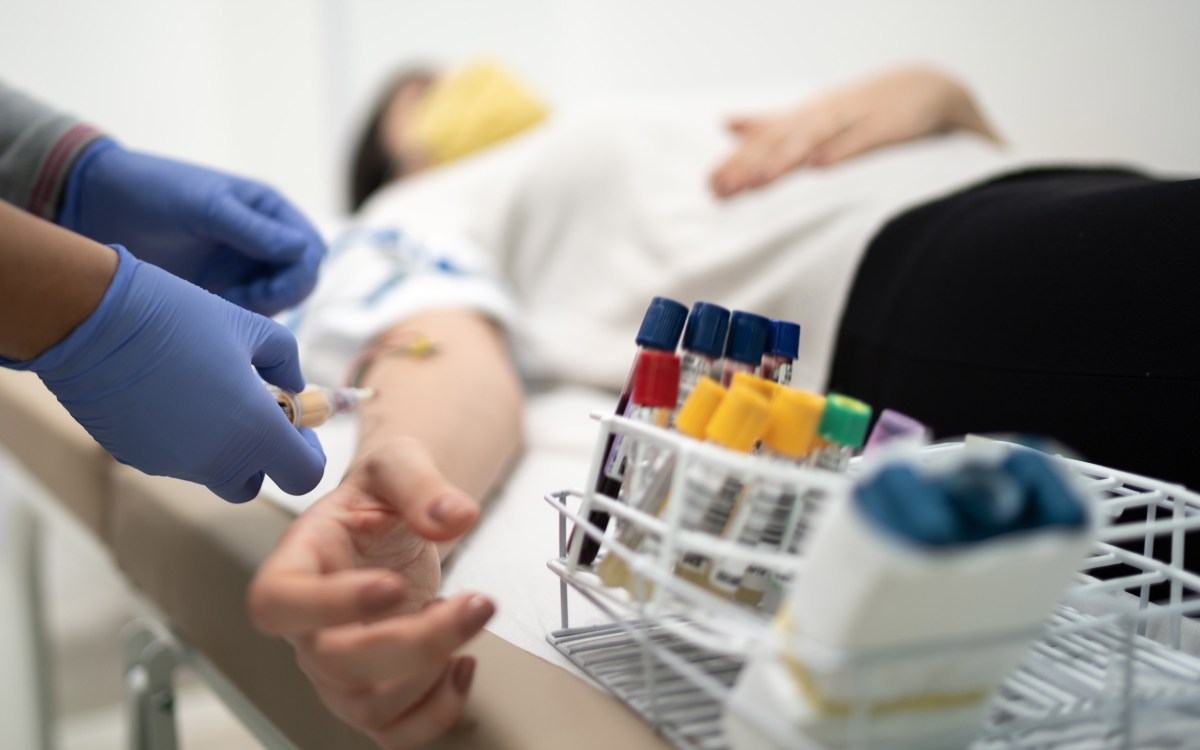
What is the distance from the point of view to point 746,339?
35 cm

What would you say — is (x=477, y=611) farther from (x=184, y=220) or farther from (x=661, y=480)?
(x=184, y=220)

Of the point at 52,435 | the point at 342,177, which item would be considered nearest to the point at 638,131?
the point at 52,435

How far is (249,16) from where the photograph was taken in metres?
2.06

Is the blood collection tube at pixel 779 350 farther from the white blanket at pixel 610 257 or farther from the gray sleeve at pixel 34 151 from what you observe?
the gray sleeve at pixel 34 151

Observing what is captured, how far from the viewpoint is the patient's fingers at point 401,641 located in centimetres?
29

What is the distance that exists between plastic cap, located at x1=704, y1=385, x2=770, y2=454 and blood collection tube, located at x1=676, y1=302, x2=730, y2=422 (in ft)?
0.18

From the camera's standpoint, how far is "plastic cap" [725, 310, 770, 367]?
353 millimetres

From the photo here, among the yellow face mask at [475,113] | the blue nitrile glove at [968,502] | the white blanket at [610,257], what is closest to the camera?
the blue nitrile glove at [968,502]

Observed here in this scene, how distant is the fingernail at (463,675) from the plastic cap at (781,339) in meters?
0.18

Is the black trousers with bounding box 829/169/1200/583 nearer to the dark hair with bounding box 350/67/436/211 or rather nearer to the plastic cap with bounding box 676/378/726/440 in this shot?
the plastic cap with bounding box 676/378/726/440

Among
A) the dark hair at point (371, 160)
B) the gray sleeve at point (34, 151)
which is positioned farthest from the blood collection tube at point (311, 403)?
the dark hair at point (371, 160)

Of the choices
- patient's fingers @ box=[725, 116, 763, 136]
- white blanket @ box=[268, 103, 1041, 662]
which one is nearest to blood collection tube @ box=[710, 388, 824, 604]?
white blanket @ box=[268, 103, 1041, 662]

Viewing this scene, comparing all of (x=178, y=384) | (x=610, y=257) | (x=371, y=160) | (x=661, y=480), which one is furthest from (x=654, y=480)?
(x=371, y=160)

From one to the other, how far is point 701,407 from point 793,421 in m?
0.04
